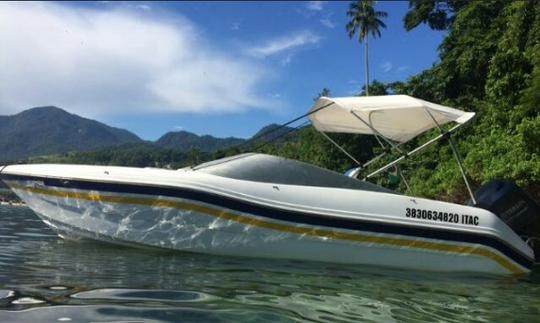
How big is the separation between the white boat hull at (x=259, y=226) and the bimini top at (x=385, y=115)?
4.26ft

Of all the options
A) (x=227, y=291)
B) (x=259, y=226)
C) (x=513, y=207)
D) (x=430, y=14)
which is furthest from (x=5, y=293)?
(x=430, y=14)

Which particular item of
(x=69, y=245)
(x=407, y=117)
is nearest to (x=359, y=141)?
(x=407, y=117)

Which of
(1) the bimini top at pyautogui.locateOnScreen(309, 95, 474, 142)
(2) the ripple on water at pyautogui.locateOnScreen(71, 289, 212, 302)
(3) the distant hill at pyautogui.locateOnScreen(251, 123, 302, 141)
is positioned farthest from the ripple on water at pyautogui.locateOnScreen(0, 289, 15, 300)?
(1) the bimini top at pyautogui.locateOnScreen(309, 95, 474, 142)

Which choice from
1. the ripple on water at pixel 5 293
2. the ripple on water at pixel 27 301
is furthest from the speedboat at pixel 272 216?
the ripple on water at pixel 27 301

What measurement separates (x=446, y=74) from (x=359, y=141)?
7.66m

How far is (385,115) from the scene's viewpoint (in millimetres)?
7918

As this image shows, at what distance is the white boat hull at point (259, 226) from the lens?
20.0 ft

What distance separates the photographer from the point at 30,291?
3.94 metres

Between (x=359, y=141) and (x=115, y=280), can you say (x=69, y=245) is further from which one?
(x=359, y=141)

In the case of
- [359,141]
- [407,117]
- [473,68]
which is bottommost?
[407,117]

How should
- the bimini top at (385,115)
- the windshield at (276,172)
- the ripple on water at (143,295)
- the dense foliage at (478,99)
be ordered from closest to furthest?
the ripple on water at (143,295), the windshield at (276,172), the bimini top at (385,115), the dense foliage at (478,99)

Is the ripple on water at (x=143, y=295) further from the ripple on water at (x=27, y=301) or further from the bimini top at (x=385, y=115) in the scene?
the bimini top at (x=385, y=115)

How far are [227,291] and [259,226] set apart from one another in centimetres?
181

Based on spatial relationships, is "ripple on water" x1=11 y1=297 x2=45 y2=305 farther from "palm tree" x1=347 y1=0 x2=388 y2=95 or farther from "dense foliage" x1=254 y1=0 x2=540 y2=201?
"palm tree" x1=347 y1=0 x2=388 y2=95
